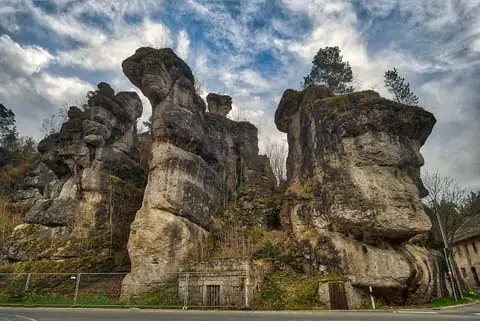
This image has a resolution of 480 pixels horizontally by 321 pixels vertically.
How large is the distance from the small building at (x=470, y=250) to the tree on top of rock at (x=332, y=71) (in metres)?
22.2

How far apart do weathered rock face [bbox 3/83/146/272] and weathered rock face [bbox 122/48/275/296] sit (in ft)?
13.5

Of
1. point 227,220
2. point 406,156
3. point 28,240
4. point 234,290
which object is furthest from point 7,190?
point 406,156

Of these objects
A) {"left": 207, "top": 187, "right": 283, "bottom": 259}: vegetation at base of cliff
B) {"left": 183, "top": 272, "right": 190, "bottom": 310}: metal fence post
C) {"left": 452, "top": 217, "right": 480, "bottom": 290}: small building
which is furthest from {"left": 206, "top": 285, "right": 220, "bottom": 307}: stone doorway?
{"left": 452, "top": 217, "right": 480, "bottom": 290}: small building

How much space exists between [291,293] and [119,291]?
10044 mm

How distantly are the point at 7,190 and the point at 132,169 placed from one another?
18208mm

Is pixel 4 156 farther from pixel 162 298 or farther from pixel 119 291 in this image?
pixel 162 298

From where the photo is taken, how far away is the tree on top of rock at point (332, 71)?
102 ft

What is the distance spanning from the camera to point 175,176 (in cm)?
2120

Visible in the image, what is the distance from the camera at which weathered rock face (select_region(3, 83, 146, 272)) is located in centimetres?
2133

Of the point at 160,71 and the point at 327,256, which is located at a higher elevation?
the point at 160,71

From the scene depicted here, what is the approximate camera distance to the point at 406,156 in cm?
2056

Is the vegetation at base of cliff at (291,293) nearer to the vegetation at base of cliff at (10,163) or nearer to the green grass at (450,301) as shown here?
the green grass at (450,301)

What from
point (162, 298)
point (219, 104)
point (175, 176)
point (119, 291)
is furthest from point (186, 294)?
point (219, 104)

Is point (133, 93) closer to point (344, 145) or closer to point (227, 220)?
point (227, 220)
